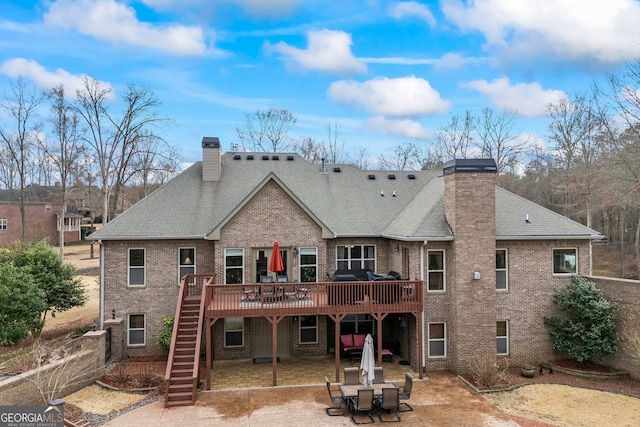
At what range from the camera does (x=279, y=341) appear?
1912cm

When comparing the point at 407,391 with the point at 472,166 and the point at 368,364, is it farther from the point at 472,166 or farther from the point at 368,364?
the point at 472,166

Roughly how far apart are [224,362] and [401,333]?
778 cm

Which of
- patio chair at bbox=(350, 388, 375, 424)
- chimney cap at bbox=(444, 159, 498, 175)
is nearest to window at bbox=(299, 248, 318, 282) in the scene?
chimney cap at bbox=(444, 159, 498, 175)

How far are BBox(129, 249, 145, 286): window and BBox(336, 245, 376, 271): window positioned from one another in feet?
28.2

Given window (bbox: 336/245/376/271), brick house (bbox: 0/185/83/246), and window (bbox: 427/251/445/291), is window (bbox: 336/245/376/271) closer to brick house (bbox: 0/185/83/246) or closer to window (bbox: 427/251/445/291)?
window (bbox: 427/251/445/291)

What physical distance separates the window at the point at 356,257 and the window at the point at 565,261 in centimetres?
771

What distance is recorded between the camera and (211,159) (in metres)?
22.1

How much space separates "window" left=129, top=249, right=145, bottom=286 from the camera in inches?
739

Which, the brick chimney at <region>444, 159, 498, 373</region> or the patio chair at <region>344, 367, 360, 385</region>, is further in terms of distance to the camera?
the brick chimney at <region>444, 159, 498, 373</region>

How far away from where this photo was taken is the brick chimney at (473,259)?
1677 cm

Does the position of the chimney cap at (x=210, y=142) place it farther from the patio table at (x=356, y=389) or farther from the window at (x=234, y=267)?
the patio table at (x=356, y=389)

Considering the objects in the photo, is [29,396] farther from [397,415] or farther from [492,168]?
[492,168]

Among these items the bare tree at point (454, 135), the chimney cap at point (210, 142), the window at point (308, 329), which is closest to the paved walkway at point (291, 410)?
the window at point (308, 329)

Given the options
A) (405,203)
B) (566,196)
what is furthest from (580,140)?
(405,203)
